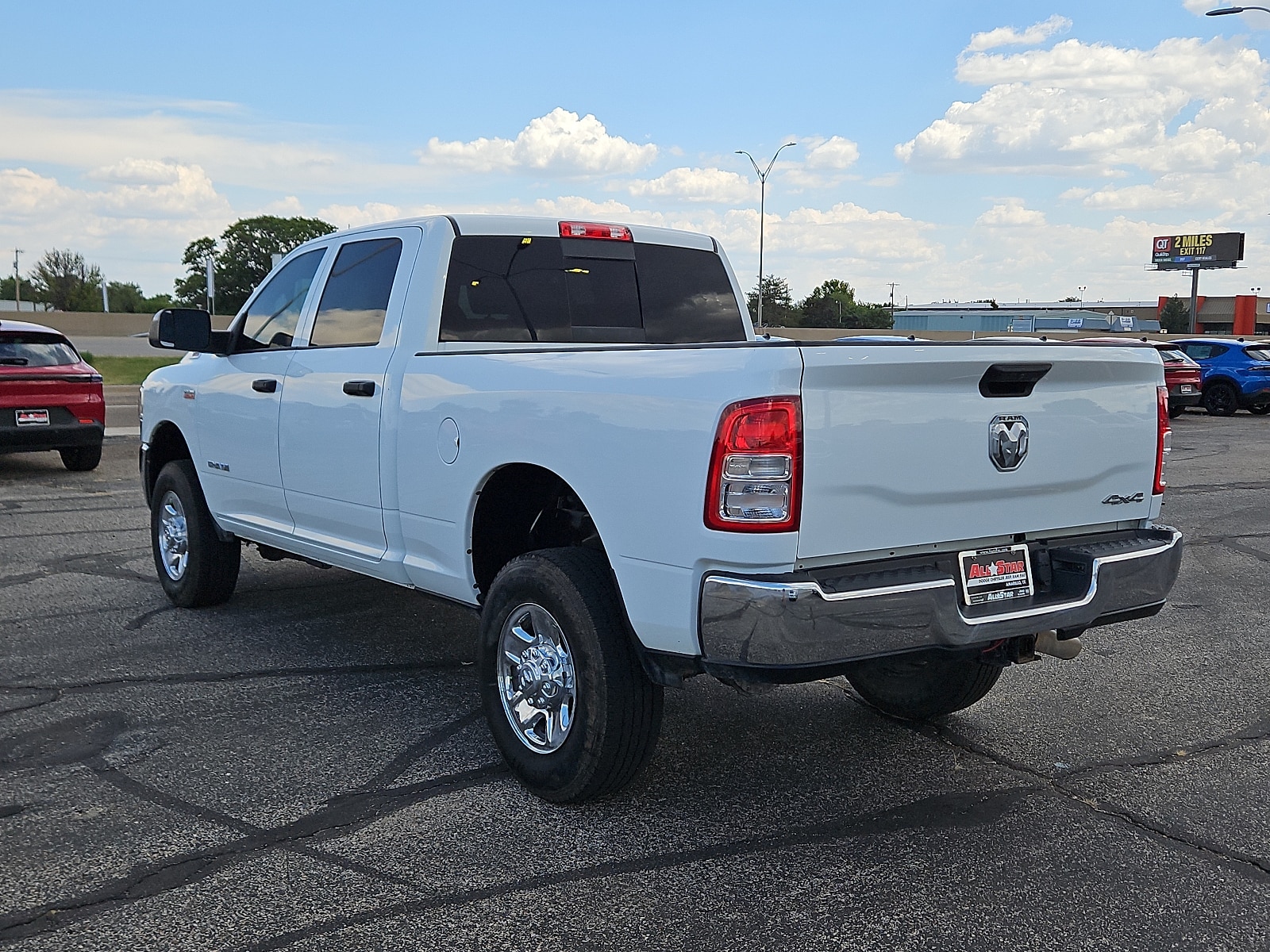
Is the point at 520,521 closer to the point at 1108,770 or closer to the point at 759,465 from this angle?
the point at 759,465

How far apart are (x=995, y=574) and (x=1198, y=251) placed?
113073 millimetres

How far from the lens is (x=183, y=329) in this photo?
20.0 ft

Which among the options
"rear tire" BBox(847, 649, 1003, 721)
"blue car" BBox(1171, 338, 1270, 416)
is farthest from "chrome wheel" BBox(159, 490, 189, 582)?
"blue car" BBox(1171, 338, 1270, 416)


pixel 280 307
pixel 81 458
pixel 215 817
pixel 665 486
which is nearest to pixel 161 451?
pixel 280 307

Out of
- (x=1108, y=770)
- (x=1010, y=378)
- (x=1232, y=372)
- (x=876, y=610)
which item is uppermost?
(x=1010, y=378)

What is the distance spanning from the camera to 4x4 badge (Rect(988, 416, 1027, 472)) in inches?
150

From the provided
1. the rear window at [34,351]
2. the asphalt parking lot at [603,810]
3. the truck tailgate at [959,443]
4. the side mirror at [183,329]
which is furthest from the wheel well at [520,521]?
the rear window at [34,351]

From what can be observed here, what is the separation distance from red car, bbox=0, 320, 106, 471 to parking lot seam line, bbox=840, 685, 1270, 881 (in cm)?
1023

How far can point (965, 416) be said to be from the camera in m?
3.73

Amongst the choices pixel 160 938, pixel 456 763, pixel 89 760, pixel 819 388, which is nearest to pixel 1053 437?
pixel 819 388

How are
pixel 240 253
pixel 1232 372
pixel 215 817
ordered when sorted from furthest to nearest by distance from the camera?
1. pixel 240 253
2. pixel 1232 372
3. pixel 215 817

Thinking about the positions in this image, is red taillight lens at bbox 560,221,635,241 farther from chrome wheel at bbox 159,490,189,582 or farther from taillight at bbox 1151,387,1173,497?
chrome wheel at bbox 159,490,189,582

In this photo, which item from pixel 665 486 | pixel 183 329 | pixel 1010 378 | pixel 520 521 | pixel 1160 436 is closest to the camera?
pixel 665 486

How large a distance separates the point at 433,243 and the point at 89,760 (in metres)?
2.43
